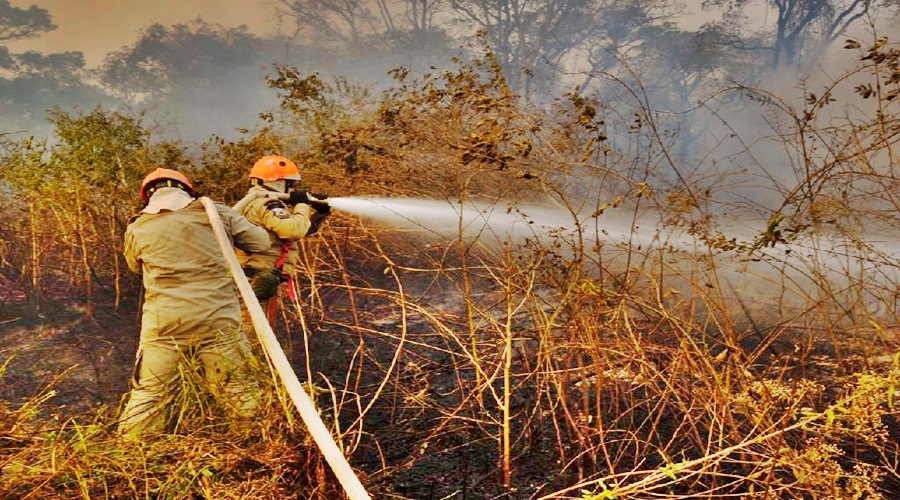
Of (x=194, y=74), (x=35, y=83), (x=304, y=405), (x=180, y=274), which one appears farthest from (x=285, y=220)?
(x=194, y=74)

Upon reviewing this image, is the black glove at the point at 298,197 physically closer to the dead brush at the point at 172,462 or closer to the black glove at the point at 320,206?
the black glove at the point at 320,206

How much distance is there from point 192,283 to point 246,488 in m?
1.51

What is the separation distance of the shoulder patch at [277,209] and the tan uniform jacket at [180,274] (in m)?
0.82

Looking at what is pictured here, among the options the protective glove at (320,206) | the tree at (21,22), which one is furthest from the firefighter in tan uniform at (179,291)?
the tree at (21,22)

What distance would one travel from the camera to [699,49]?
22.0 m

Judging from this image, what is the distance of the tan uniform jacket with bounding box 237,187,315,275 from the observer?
4164mm

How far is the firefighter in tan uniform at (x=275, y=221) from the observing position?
4152 mm

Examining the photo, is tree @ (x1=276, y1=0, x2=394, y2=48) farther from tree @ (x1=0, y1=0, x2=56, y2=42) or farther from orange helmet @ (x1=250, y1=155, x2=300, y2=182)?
orange helmet @ (x1=250, y1=155, x2=300, y2=182)

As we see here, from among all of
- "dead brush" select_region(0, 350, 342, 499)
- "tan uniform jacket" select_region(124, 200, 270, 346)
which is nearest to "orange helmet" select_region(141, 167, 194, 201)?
"tan uniform jacket" select_region(124, 200, 270, 346)

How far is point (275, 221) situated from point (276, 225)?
29mm

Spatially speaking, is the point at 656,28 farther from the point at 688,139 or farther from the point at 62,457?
the point at 62,457

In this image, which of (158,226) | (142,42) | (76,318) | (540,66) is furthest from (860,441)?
(142,42)

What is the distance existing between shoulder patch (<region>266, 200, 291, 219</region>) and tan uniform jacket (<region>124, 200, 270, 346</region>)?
0.82 m

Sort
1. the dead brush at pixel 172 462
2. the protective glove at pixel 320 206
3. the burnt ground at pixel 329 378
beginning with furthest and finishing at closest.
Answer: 1. the protective glove at pixel 320 206
2. the burnt ground at pixel 329 378
3. the dead brush at pixel 172 462
